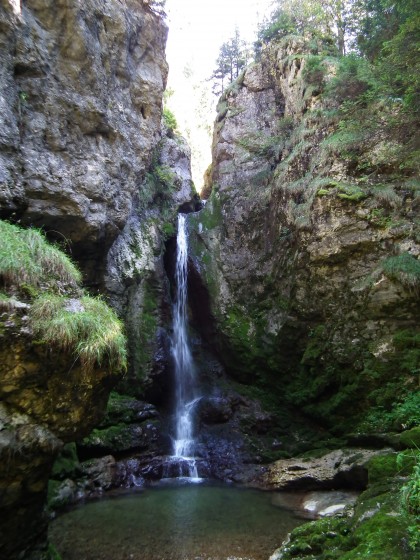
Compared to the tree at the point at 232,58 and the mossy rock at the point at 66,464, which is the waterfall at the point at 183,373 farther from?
the tree at the point at 232,58

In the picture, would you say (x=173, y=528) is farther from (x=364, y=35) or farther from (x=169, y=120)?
(x=169, y=120)

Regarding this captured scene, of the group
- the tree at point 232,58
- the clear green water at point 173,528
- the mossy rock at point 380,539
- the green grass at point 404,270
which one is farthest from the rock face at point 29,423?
the tree at point 232,58

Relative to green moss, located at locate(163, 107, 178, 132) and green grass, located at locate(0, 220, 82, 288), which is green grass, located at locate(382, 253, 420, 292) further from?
green moss, located at locate(163, 107, 178, 132)

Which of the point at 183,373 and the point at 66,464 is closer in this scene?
the point at 66,464

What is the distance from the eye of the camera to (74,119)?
36.7 feet

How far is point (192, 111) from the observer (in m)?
31.0

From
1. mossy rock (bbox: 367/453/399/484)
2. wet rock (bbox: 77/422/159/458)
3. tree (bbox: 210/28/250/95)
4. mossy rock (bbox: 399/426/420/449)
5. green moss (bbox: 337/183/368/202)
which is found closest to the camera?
mossy rock (bbox: 367/453/399/484)

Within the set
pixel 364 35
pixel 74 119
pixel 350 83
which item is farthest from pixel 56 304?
pixel 364 35

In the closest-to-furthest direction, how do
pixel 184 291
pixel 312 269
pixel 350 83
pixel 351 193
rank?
pixel 351 193
pixel 312 269
pixel 350 83
pixel 184 291

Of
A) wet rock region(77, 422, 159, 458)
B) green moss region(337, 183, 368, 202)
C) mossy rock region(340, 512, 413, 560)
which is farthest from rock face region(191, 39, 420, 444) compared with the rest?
mossy rock region(340, 512, 413, 560)

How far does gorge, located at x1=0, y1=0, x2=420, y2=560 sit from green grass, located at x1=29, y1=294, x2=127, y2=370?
30 millimetres

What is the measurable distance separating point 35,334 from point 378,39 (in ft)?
47.7

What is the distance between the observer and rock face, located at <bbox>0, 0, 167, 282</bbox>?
9.45 meters

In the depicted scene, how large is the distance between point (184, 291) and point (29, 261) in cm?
1103
